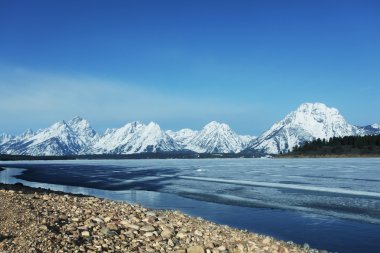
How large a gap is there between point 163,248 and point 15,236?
15.8 ft

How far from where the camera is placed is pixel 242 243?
16.1 m

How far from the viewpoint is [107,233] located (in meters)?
14.7

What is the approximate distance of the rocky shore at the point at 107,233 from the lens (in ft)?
42.7

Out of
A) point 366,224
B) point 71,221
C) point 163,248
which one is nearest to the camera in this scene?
point 163,248

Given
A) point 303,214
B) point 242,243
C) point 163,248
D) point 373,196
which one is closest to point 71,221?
point 163,248

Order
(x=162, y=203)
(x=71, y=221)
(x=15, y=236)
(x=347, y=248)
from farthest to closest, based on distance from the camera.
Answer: (x=162, y=203), (x=347, y=248), (x=71, y=221), (x=15, y=236)

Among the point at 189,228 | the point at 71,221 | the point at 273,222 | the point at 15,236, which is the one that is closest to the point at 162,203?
the point at 273,222

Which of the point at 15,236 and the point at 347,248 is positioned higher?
the point at 15,236

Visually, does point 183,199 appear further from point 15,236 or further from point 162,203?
point 15,236

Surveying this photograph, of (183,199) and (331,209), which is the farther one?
(183,199)

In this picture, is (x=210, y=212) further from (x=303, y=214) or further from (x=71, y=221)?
(x=71, y=221)

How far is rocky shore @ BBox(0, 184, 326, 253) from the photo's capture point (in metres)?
13.0

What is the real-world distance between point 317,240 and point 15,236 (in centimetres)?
1252

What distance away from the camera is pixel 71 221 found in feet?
51.7
